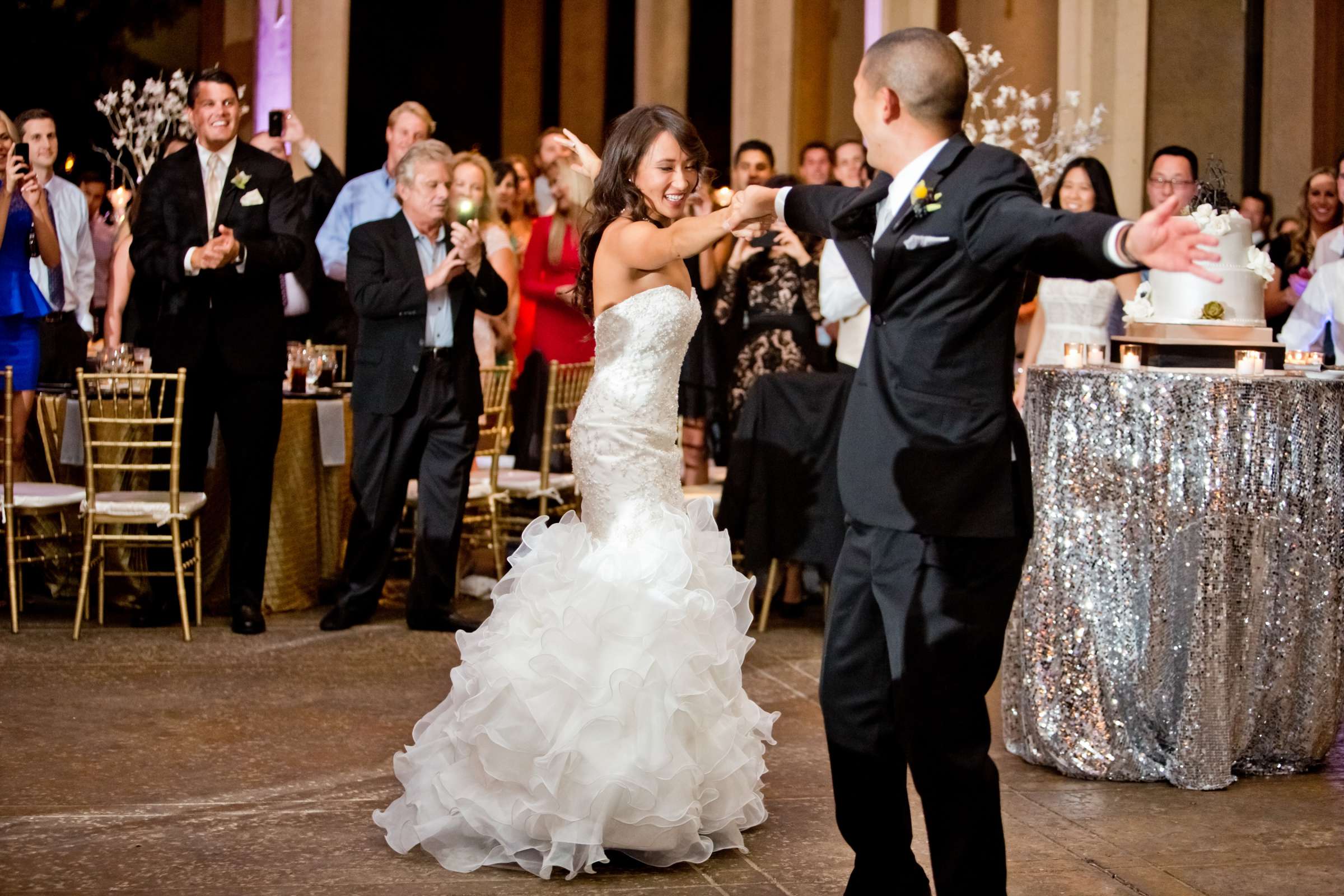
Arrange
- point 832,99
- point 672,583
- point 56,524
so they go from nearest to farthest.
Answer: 1. point 672,583
2. point 56,524
3. point 832,99

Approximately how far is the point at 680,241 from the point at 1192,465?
1.62 metres

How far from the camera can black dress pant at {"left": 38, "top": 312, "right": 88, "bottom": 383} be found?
771cm

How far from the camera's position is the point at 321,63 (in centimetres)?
1045

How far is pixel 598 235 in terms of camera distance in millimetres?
3809

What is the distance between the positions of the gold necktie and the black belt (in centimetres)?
92

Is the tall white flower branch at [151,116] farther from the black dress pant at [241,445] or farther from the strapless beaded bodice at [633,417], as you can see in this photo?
the strapless beaded bodice at [633,417]

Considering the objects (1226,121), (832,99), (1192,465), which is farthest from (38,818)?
(832,99)

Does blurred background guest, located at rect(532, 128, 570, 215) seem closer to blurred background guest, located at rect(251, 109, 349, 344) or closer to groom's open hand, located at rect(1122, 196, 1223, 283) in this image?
blurred background guest, located at rect(251, 109, 349, 344)

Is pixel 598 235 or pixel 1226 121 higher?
pixel 1226 121

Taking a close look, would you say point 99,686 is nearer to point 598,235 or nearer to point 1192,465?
point 598,235

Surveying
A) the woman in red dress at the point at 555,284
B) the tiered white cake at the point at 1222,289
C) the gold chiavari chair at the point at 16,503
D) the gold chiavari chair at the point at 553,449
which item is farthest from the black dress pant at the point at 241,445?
the tiered white cake at the point at 1222,289

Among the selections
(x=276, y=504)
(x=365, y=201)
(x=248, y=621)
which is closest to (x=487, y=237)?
(x=365, y=201)

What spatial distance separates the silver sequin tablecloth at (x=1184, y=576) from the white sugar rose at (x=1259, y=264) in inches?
20.0

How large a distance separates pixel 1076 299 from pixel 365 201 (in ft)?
11.2
